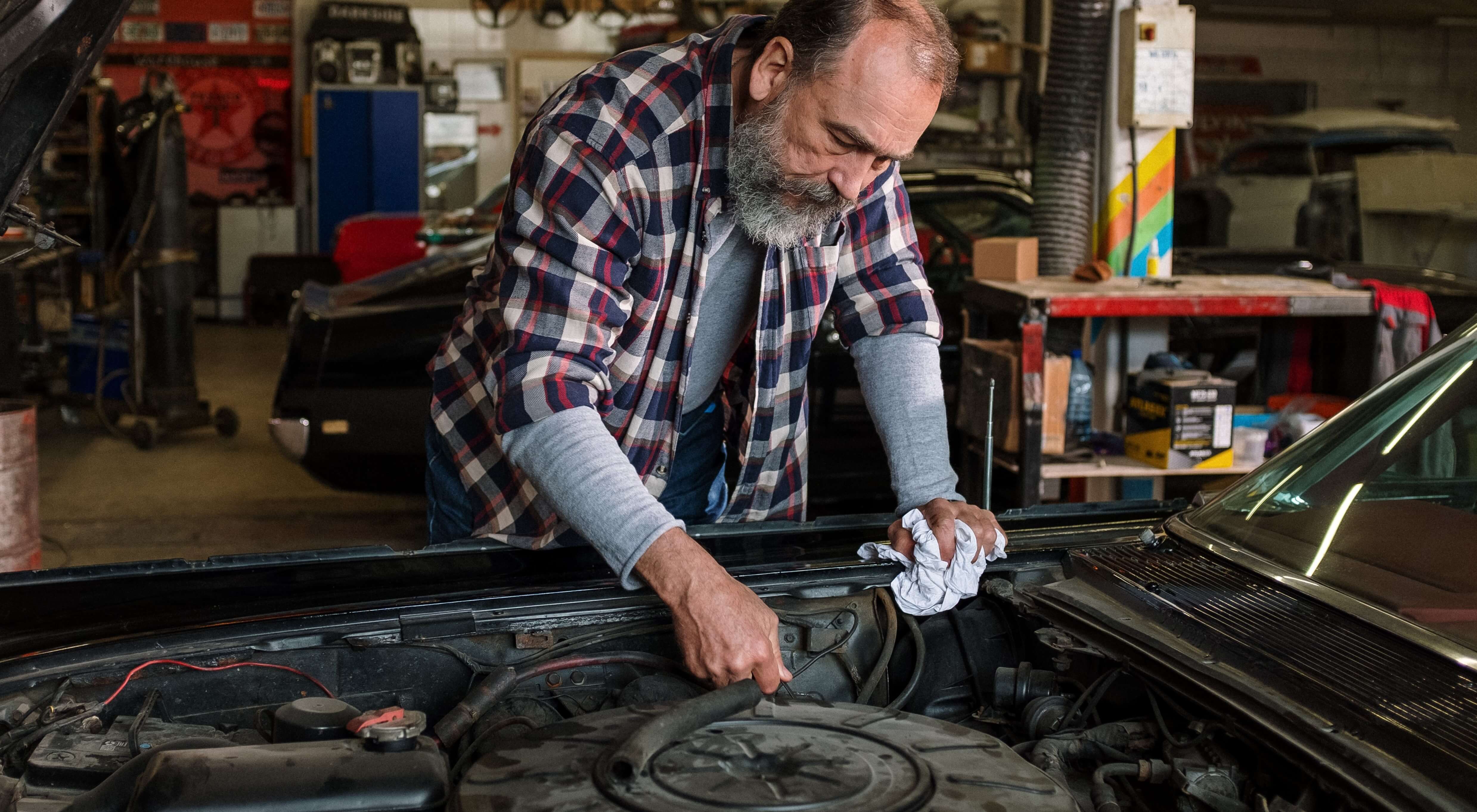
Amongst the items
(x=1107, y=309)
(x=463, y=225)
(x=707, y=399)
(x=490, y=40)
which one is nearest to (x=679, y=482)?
(x=707, y=399)

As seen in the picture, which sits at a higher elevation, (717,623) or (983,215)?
(983,215)

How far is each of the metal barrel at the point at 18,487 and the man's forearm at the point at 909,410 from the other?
206cm

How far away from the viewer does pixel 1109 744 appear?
127cm

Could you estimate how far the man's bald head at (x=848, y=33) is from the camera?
153 centimetres

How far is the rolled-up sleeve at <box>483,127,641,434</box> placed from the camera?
1464mm

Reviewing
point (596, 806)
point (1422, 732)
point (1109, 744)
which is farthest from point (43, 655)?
point (1422, 732)

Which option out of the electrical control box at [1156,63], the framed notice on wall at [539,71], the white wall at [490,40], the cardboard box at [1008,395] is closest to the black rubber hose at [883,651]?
the cardboard box at [1008,395]

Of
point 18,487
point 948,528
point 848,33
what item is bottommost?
point 18,487

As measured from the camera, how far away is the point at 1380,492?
58.9 inches

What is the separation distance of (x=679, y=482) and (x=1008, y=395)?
139 centimetres

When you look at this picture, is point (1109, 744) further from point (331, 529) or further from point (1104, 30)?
point (331, 529)

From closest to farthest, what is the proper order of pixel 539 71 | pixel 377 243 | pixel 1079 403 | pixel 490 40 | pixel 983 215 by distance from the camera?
pixel 1079 403, pixel 983 215, pixel 377 243, pixel 539 71, pixel 490 40

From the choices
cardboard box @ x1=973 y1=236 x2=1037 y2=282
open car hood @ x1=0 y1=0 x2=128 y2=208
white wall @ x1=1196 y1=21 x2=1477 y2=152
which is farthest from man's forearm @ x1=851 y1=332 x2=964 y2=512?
white wall @ x1=1196 y1=21 x2=1477 y2=152

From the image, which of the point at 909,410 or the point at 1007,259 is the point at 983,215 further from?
the point at 909,410
